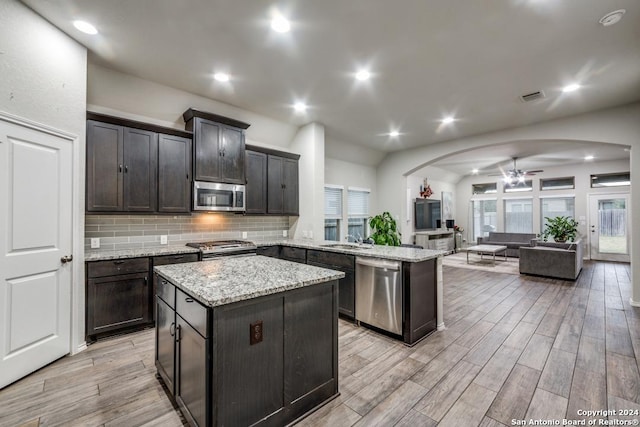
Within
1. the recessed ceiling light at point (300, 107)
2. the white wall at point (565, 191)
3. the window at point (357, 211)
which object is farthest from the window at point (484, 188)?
the recessed ceiling light at point (300, 107)

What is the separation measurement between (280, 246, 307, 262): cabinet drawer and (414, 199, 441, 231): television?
Answer: 551cm

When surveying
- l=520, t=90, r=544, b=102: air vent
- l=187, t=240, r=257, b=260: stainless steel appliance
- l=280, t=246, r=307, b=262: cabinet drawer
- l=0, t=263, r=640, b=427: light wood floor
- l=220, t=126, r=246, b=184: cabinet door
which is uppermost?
l=520, t=90, r=544, b=102: air vent

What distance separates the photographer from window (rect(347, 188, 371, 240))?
684 cm

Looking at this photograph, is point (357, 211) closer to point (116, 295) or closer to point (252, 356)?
point (116, 295)

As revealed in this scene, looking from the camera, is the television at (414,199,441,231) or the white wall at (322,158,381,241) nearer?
the white wall at (322,158,381,241)

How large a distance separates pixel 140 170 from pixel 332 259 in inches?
104

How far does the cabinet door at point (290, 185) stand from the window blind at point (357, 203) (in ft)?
6.67

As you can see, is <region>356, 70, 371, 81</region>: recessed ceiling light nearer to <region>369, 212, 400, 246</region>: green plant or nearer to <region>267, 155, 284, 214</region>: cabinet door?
→ <region>267, 155, 284, 214</region>: cabinet door

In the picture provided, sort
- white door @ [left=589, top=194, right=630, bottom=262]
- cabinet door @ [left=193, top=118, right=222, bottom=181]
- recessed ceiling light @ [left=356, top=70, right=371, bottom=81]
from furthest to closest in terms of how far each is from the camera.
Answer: white door @ [left=589, top=194, right=630, bottom=262] < cabinet door @ [left=193, top=118, right=222, bottom=181] < recessed ceiling light @ [left=356, top=70, right=371, bottom=81]

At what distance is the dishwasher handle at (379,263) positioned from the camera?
2.90 meters

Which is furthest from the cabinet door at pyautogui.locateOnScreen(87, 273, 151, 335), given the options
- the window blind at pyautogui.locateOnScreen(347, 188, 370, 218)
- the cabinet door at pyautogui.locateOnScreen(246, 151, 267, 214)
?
the window blind at pyautogui.locateOnScreen(347, 188, 370, 218)

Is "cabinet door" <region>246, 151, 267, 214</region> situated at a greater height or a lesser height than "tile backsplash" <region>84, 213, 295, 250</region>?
greater

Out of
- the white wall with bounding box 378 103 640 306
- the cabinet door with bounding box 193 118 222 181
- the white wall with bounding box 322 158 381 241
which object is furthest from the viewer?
the white wall with bounding box 322 158 381 241

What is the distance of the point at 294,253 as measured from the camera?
4.26 metres
